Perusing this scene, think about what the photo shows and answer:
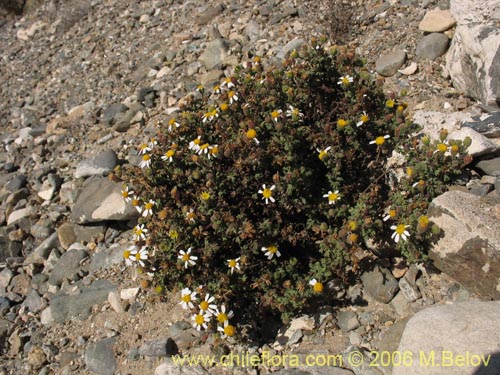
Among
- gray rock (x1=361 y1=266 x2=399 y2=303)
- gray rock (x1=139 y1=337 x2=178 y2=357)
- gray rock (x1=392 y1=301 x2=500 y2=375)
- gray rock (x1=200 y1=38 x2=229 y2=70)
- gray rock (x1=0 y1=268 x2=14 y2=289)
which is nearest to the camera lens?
gray rock (x1=392 y1=301 x2=500 y2=375)

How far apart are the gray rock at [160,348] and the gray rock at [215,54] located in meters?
3.64

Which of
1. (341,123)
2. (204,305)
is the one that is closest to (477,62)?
(341,123)

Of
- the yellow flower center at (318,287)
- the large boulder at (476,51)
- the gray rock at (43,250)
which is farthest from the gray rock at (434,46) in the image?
the gray rock at (43,250)

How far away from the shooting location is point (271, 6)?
6.42 metres

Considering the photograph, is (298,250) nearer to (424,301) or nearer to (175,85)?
(424,301)

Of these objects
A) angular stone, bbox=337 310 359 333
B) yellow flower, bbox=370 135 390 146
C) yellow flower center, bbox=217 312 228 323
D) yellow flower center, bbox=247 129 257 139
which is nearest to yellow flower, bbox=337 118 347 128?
yellow flower, bbox=370 135 390 146

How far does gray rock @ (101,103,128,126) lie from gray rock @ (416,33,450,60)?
3793 mm

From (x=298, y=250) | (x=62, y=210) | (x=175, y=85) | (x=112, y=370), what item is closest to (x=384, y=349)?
(x=298, y=250)

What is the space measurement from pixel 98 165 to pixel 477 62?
4132 millimetres

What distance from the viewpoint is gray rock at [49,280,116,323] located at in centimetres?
430

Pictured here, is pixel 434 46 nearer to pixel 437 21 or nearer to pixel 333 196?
pixel 437 21

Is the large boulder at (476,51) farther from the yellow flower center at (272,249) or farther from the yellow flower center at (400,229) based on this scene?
the yellow flower center at (272,249)

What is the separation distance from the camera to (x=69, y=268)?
477cm

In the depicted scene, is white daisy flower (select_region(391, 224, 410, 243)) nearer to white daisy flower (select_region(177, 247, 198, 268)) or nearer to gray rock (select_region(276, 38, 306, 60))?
white daisy flower (select_region(177, 247, 198, 268))
